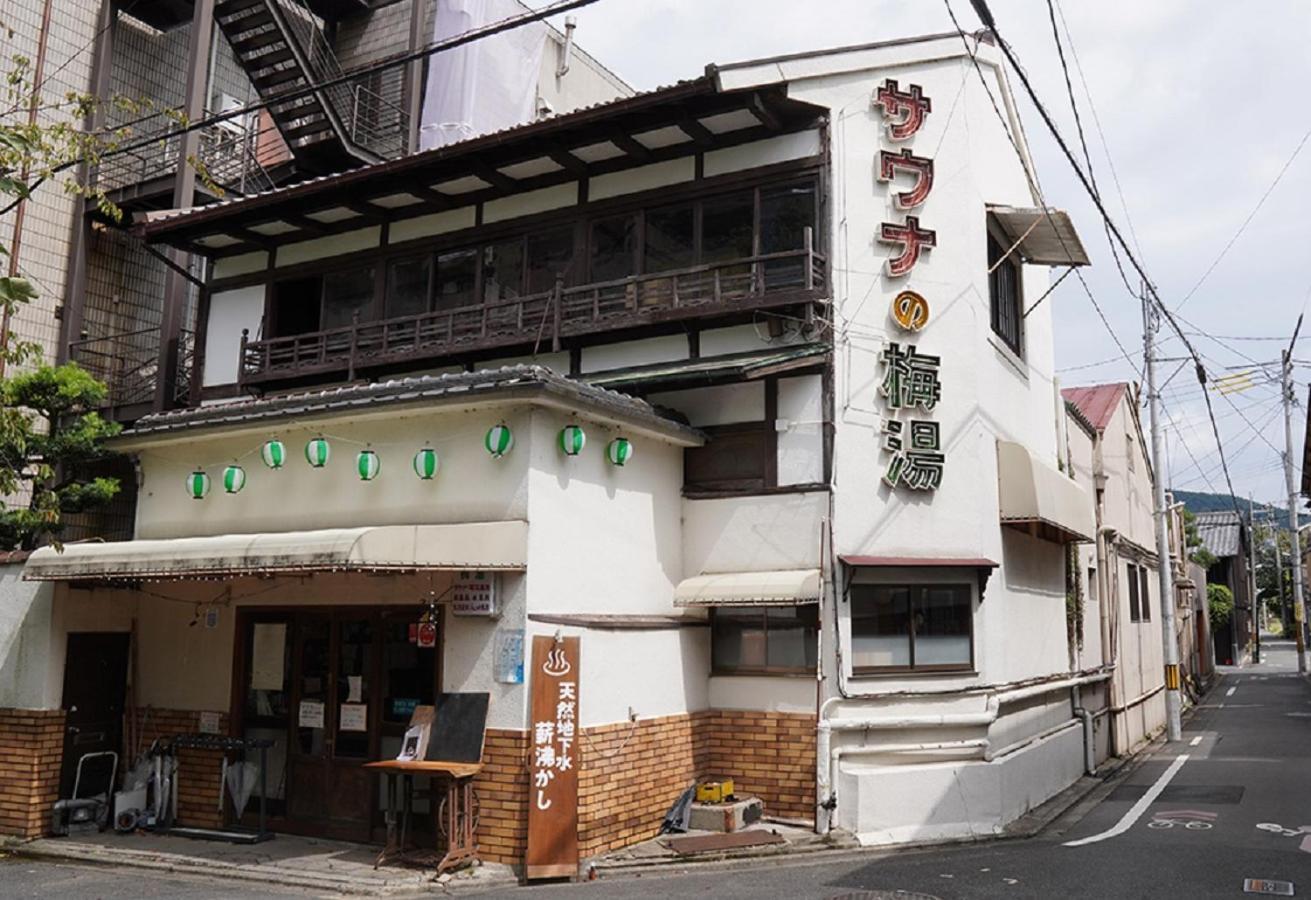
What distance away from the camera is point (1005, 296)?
56.2ft

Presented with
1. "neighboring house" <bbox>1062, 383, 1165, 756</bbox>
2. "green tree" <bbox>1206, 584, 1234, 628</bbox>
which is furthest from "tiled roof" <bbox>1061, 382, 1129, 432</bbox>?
"green tree" <bbox>1206, 584, 1234, 628</bbox>

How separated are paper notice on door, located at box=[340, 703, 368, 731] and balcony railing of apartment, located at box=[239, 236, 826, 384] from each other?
18.4 ft

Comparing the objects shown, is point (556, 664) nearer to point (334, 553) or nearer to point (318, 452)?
point (334, 553)

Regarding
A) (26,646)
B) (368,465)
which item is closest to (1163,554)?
(368,465)

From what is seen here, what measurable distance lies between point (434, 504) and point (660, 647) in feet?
11.3

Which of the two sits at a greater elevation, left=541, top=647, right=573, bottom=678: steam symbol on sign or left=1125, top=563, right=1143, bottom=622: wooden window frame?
left=1125, top=563, right=1143, bottom=622: wooden window frame

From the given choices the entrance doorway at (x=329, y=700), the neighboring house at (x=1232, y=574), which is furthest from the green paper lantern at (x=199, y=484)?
the neighboring house at (x=1232, y=574)

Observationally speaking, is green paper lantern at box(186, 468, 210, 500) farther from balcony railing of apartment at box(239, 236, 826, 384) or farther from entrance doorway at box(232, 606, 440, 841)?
balcony railing of apartment at box(239, 236, 826, 384)

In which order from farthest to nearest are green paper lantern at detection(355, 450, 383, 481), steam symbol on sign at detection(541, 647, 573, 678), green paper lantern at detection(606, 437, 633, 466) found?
1. green paper lantern at detection(606, 437, 633, 466)
2. green paper lantern at detection(355, 450, 383, 481)
3. steam symbol on sign at detection(541, 647, 573, 678)

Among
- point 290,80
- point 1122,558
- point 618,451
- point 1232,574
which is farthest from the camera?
point 1232,574

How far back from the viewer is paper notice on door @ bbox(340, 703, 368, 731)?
12.5 m

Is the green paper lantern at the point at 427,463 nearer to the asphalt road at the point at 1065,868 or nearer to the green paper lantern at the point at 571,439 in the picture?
the green paper lantern at the point at 571,439

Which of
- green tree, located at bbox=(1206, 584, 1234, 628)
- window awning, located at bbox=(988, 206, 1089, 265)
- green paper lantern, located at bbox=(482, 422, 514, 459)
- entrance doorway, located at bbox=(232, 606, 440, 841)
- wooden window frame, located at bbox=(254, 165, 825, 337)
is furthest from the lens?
green tree, located at bbox=(1206, 584, 1234, 628)

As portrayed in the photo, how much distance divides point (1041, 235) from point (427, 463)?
1043 cm
